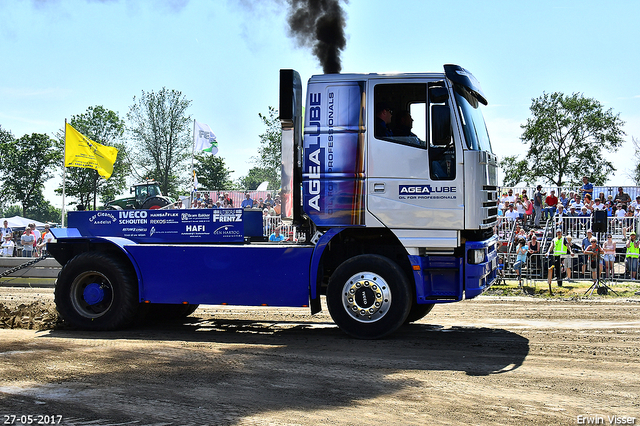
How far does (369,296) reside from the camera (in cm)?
833

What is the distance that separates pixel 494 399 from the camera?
5.59 metres

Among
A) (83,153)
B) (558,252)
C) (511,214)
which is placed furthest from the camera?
(83,153)

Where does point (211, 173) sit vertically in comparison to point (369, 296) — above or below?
above

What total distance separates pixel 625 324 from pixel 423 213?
4137 mm


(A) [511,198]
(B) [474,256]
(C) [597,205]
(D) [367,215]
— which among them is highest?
(A) [511,198]

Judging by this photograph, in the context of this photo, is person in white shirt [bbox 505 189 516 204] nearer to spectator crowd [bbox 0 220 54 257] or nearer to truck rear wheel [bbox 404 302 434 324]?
truck rear wheel [bbox 404 302 434 324]

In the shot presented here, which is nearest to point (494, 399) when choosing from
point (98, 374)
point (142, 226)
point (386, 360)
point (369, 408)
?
point (369, 408)

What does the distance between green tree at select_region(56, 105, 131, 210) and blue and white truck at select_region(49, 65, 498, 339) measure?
48272mm

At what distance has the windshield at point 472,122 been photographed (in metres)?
8.14

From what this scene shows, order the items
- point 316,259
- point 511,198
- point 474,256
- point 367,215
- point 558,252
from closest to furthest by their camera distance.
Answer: point 474,256
point 367,215
point 316,259
point 558,252
point 511,198

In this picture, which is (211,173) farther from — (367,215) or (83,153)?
(367,215)

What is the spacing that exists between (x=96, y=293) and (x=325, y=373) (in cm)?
455

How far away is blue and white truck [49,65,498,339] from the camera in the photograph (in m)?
8.08

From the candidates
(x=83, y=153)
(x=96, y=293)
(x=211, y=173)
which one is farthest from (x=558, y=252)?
(x=83, y=153)
